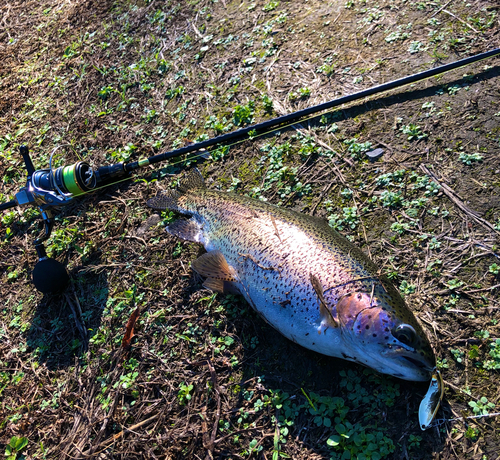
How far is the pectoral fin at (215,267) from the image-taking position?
335cm

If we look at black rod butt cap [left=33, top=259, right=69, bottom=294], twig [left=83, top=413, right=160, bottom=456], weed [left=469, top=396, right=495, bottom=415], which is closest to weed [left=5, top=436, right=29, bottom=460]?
twig [left=83, top=413, right=160, bottom=456]

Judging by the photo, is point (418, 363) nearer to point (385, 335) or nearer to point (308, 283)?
point (385, 335)

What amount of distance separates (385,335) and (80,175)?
3.55 metres

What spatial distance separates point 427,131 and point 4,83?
7232 mm

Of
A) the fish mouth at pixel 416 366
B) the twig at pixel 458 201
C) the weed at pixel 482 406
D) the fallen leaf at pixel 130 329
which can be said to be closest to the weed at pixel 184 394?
the fallen leaf at pixel 130 329

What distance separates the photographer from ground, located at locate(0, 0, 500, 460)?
9.10 feet

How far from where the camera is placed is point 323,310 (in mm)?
2715

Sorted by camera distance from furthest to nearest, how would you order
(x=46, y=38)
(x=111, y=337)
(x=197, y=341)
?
(x=46, y=38)
(x=111, y=337)
(x=197, y=341)

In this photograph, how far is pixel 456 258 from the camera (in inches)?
123

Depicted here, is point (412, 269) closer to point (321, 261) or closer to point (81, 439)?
point (321, 261)

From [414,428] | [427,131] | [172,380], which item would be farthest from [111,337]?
[427,131]

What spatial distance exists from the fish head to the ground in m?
0.28

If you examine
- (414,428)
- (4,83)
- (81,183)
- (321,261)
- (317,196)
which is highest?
(4,83)

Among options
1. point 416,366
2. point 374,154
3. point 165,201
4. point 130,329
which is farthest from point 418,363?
point 165,201
